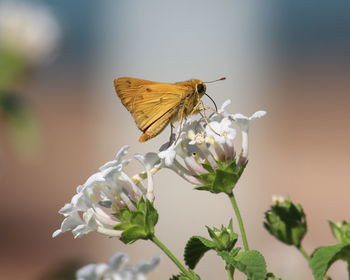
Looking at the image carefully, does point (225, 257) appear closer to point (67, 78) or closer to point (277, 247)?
point (277, 247)

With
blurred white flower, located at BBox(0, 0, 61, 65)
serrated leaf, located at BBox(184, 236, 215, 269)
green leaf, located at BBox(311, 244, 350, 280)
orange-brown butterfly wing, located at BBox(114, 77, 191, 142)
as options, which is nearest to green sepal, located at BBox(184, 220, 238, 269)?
serrated leaf, located at BBox(184, 236, 215, 269)

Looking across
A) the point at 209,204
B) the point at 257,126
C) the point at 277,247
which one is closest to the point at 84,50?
the point at 257,126

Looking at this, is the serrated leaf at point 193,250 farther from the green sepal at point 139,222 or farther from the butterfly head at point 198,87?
the butterfly head at point 198,87

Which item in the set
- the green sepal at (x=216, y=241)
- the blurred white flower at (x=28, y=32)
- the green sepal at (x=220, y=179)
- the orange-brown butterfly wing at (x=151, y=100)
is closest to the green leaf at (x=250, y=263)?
the green sepal at (x=216, y=241)

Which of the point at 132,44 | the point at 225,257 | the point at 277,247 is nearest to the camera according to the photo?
the point at 225,257

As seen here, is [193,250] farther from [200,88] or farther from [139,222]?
[200,88]

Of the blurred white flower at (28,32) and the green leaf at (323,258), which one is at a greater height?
the blurred white flower at (28,32)
